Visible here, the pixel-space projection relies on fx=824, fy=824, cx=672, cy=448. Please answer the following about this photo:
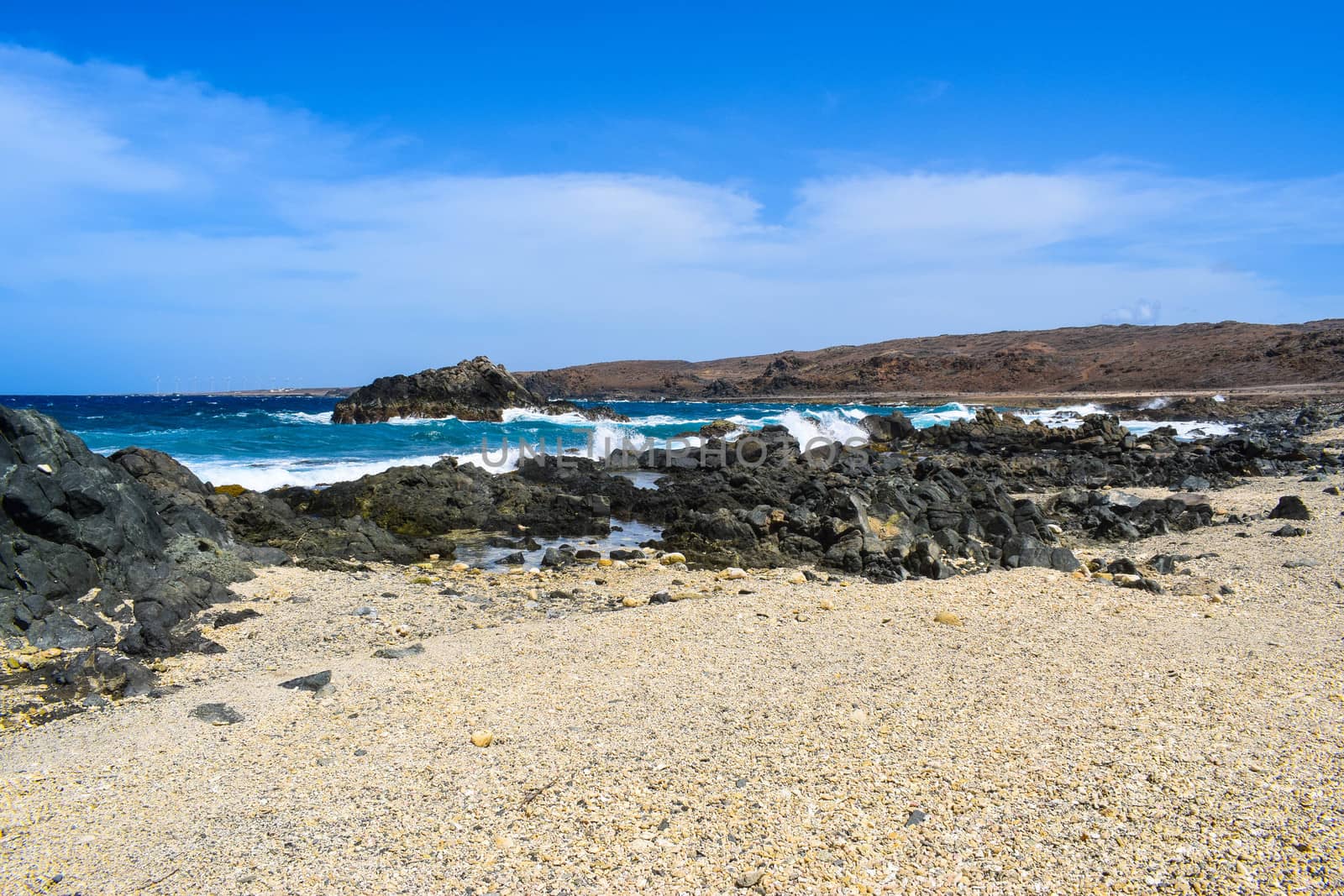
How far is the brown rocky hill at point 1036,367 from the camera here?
57.0m

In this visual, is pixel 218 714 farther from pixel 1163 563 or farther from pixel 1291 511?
pixel 1291 511

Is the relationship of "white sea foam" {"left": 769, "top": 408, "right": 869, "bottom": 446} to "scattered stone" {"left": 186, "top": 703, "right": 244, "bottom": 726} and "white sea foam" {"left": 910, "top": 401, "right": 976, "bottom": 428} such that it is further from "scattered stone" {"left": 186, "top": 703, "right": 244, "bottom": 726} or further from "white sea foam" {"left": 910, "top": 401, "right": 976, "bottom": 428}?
"scattered stone" {"left": 186, "top": 703, "right": 244, "bottom": 726}

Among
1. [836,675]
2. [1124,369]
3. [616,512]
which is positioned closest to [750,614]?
[836,675]

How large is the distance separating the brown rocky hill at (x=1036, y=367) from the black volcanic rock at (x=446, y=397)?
7.49 metres

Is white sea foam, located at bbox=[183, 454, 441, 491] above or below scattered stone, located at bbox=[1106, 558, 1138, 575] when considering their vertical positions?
above

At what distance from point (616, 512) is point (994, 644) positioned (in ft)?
27.1

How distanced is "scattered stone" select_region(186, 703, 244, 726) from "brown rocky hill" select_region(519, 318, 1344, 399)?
48.7 m

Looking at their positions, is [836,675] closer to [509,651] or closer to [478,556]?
[509,651]

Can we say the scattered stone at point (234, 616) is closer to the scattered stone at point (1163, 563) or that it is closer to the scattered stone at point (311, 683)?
the scattered stone at point (311, 683)

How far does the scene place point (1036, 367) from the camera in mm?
70500

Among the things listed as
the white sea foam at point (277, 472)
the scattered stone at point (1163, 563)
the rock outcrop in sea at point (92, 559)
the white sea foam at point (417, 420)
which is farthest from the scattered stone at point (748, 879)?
the white sea foam at point (417, 420)

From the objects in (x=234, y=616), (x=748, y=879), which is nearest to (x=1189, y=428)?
(x=234, y=616)

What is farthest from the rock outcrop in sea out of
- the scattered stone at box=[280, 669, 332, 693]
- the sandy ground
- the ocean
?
the ocean

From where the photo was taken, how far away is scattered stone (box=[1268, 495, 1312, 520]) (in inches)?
369
